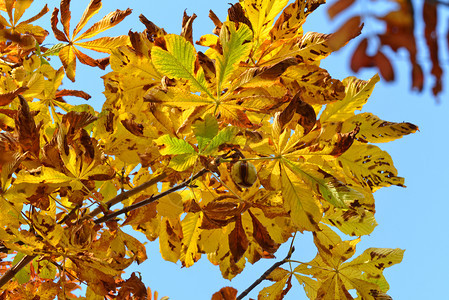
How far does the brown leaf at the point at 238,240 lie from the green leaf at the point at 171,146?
260 mm

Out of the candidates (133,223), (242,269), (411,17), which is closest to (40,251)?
(133,223)

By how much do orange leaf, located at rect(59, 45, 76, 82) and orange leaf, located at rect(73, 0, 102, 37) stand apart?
6 centimetres

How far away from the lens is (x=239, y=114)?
0.98 meters

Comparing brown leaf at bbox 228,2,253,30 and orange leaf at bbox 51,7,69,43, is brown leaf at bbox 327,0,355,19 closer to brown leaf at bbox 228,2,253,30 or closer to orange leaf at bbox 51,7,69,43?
brown leaf at bbox 228,2,253,30

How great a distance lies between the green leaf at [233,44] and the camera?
90 centimetres

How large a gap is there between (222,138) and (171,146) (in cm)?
11

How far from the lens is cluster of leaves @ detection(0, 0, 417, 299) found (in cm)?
92

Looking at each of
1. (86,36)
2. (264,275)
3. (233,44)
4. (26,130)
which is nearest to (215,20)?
(233,44)

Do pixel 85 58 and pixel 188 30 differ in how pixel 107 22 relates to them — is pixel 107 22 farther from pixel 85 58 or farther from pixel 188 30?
pixel 188 30

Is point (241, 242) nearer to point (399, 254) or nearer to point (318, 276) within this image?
point (318, 276)

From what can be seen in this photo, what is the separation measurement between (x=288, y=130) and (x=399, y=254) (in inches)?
22.4

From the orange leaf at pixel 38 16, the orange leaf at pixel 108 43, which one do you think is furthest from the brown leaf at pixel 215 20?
the orange leaf at pixel 38 16

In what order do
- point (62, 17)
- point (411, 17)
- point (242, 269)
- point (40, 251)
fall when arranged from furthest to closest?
point (62, 17), point (242, 269), point (40, 251), point (411, 17)

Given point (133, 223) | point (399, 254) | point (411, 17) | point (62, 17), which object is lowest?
point (411, 17)
